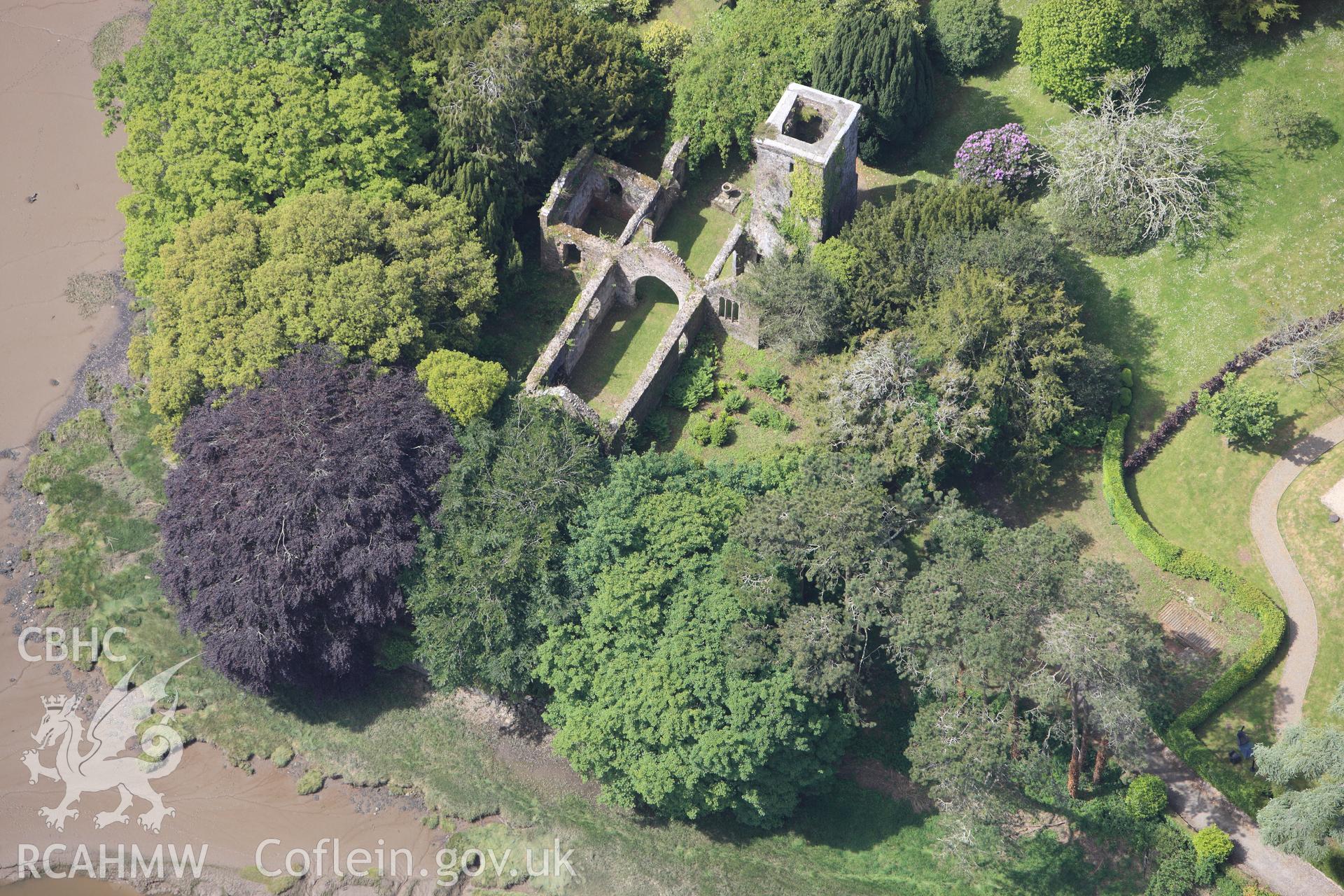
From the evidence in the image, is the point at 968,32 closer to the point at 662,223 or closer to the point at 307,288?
the point at 662,223

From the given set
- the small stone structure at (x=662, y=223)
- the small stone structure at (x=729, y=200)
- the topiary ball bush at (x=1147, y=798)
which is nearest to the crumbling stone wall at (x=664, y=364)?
the small stone structure at (x=662, y=223)

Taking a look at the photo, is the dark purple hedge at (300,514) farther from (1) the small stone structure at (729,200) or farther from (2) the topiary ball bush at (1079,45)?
(2) the topiary ball bush at (1079,45)

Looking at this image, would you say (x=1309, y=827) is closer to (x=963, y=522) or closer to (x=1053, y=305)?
(x=963, y=522)

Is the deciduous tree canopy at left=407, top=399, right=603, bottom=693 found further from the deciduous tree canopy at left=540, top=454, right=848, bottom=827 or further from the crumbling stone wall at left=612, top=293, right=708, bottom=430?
the crumbling stone wall at left=612, top=293, right=708, bottom=430

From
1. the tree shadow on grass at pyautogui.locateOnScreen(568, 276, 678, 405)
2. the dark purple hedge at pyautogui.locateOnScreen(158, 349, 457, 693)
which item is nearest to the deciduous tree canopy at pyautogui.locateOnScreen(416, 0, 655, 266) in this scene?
the tree shadow on grass at pyautogui.locateOnScreen(568, 276, 678, 405)

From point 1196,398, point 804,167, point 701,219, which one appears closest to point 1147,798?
point 1196,398
